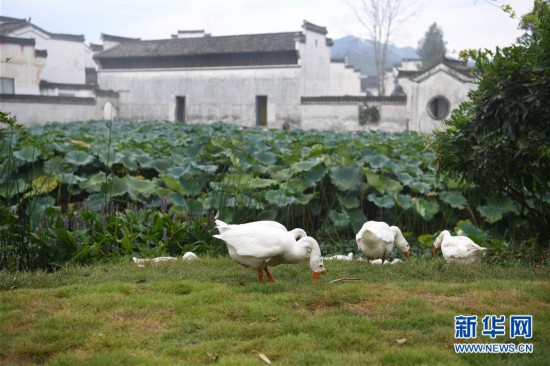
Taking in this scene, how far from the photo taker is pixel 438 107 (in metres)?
21.7

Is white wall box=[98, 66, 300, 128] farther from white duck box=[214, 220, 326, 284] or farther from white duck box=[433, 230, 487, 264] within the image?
white duck box=[214, 220, 326, 284]

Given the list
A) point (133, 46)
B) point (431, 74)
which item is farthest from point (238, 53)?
point (431, 74)

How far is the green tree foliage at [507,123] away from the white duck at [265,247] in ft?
6.06

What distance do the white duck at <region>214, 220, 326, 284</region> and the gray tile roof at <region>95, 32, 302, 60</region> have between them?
887 inches

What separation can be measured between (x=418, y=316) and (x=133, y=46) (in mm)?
28716

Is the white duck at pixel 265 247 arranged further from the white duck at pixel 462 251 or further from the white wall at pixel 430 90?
the white wall at pixel 430 90

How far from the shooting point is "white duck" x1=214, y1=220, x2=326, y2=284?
14.2 ft

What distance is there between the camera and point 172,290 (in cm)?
438

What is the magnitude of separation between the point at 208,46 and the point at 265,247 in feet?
81.5

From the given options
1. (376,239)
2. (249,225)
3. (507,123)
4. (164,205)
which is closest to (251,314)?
(249,225)

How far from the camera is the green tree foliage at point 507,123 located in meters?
5.15

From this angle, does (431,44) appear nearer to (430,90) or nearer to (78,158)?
(430,90)

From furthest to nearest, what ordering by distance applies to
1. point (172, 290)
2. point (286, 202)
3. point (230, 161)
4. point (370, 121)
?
1. point (370, 121)
2. point (230, 161)
3. point (286, 202)
4. point (172, 290)

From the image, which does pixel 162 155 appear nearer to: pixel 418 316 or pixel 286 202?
pixel 286 202
